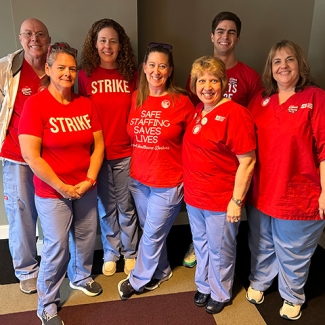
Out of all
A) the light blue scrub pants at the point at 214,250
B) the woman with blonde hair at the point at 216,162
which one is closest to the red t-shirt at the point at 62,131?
the woman with blonde hair at the point at 216,162

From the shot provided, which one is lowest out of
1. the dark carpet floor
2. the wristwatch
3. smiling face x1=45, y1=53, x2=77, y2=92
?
the dark carpet floor

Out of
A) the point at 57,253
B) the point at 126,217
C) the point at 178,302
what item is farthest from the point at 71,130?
the point at 178,302

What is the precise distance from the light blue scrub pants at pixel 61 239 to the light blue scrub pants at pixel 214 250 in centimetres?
60

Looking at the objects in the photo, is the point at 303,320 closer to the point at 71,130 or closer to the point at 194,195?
the point at 194,195

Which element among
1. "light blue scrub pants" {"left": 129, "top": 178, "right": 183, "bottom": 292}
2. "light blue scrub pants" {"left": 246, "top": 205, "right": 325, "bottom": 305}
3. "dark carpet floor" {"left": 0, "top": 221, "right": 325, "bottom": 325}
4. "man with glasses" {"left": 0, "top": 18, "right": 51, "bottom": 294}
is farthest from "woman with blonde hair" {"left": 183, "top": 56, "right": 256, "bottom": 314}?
"man with glasses" {"left": 0, "top": 18, "right": 51, "bottom": 294}

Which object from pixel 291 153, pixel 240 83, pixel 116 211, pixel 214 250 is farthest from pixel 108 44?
pixel 214 250

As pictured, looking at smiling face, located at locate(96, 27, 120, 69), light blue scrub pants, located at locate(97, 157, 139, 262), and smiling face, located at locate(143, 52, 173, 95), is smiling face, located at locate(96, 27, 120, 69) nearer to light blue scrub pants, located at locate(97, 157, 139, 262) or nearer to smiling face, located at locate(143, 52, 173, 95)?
smiling face, located at locate(143, 52, 173, 95)

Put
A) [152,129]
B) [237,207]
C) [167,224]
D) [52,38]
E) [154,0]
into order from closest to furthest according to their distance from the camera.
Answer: [237,207] → [152,129] → [167,224] → [52,38] → [154,0]

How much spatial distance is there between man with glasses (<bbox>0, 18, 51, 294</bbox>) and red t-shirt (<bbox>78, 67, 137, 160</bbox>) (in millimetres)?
274

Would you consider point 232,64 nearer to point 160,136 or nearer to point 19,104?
point 160,136

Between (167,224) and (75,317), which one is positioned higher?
(167,224)

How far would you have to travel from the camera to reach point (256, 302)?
2033 millimetres

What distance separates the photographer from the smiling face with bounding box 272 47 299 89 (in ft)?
5.58

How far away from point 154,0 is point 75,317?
2.20m
